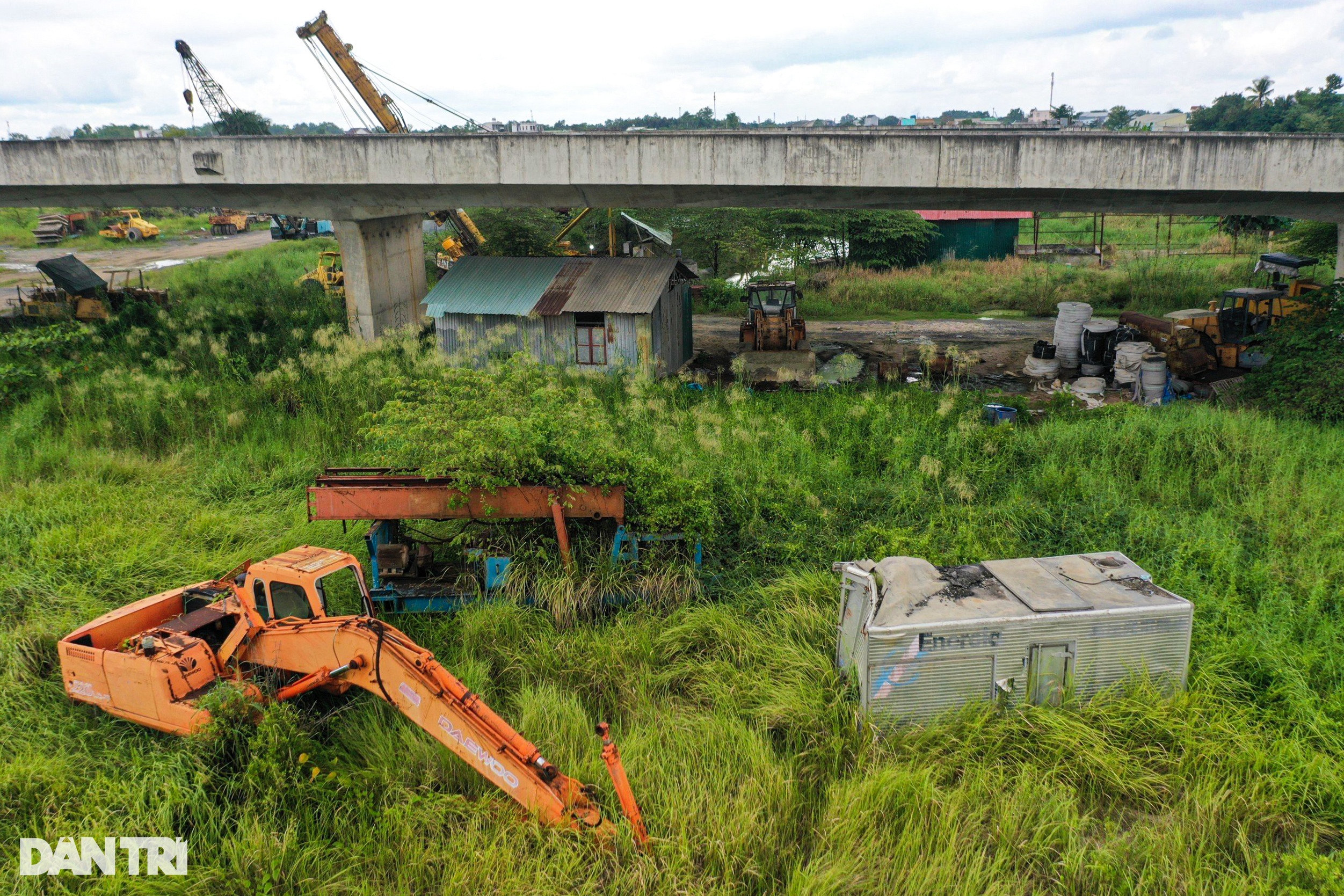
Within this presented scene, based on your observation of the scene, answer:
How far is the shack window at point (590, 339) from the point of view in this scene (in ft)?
57.2

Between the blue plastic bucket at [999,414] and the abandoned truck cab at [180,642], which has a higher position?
the blue plastic bucket at [999,414]

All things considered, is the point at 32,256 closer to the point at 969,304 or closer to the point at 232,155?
the point at 232,155

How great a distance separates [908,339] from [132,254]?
1311 inches

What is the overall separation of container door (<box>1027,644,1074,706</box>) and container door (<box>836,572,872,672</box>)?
49.4 inches

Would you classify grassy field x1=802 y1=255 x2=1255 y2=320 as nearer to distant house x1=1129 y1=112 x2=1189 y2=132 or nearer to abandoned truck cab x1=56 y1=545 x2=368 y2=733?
abandoned truck cab x1=56 y1=545 x2=368 y2=733

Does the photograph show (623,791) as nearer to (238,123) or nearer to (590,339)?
(590,339)

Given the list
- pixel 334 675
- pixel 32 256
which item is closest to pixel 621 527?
pixel 334 675

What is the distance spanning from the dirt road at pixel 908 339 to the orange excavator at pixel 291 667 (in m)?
13.3

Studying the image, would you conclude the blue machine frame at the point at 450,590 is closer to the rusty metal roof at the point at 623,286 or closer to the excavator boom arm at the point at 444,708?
the excavator boom arm at the point at 444,708

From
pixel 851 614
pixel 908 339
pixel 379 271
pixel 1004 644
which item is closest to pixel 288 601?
pixel 851 614

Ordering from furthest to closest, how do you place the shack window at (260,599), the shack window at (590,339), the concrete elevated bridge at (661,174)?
1. the shack window at (590,339)
2. the concrete elevated bridge at (661,174)
3. the shack window at (260,599)

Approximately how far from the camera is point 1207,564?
8430 millimetres

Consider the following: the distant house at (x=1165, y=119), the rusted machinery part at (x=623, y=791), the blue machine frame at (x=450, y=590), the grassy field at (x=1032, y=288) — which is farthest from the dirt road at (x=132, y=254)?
the distant house at (x=1165, y=119)

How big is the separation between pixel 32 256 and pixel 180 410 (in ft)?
94.0
